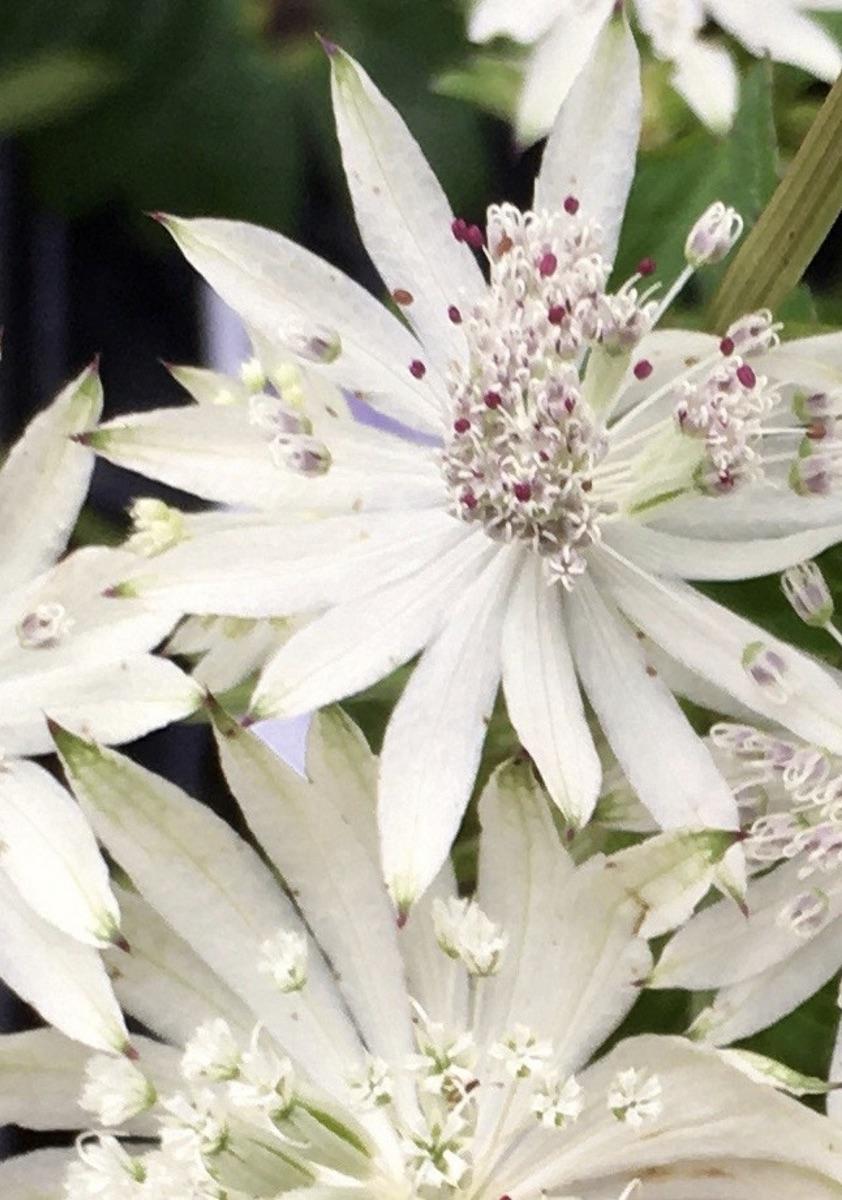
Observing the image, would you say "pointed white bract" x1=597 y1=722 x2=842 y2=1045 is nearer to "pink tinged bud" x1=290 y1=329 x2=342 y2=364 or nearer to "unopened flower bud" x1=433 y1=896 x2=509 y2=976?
"unopened flower bud" x1=433 y1=896 x2=509 y2=976

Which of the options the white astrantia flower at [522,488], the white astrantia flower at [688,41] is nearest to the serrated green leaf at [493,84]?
the white astrantia flower at [688,41]

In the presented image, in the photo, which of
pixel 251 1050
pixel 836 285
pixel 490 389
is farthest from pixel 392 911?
pixel 836 285

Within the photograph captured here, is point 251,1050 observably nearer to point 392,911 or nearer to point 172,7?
point 392,911

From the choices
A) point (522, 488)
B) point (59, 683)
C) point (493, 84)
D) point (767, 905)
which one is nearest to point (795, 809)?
point (767, 905)

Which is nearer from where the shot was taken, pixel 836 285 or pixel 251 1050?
Answer: pixel 251 1050

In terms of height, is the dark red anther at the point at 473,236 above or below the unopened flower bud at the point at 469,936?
above

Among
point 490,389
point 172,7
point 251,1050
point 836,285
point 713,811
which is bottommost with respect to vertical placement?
point 251,1050

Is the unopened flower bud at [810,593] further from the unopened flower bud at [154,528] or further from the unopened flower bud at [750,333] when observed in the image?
the unopened flower bud at [154,528]

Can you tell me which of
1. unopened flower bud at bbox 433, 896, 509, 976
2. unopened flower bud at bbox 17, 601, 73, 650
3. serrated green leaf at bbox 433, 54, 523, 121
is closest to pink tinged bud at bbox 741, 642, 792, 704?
unopened flower bud at bbox 433, 896, 509, 976
